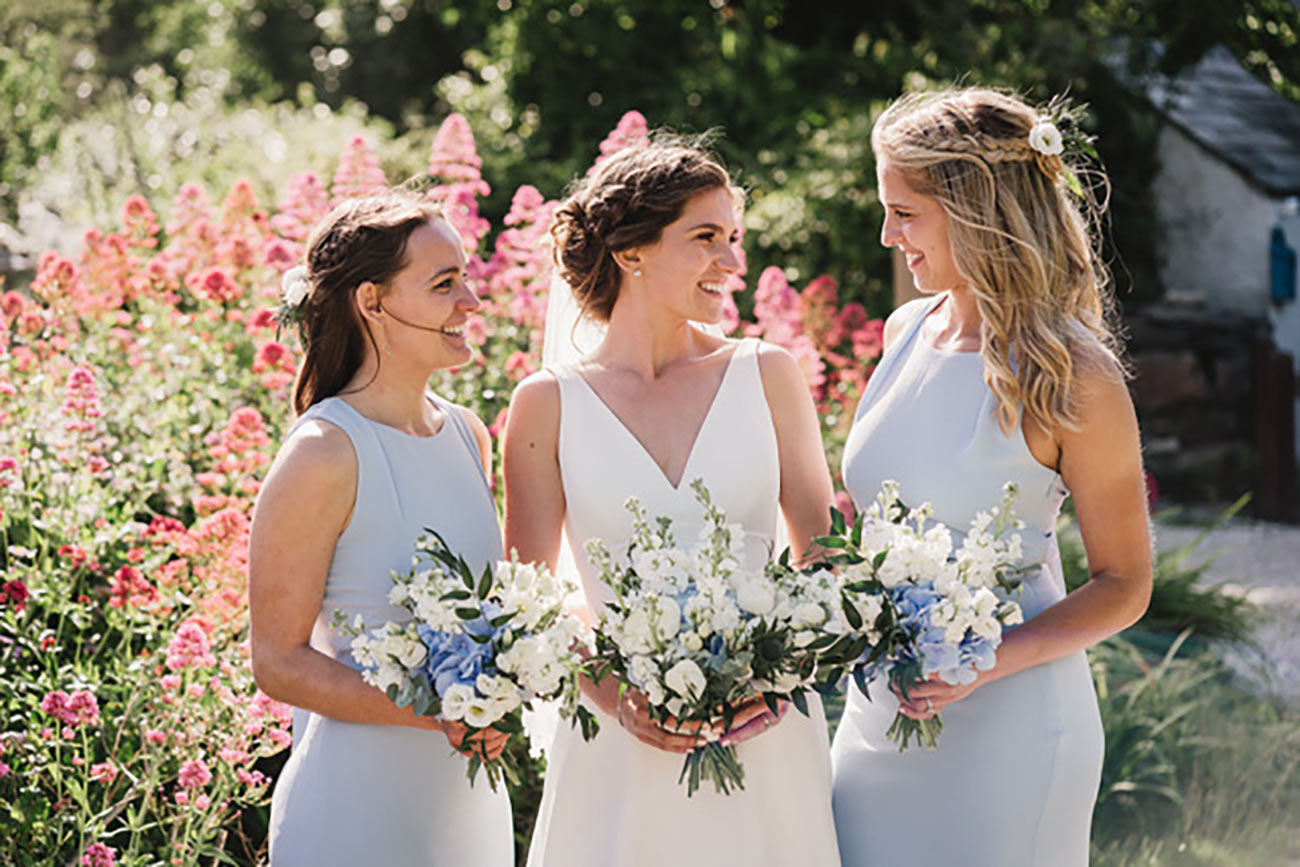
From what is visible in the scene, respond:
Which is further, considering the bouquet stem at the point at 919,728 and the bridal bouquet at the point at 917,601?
the bouquet stem at the point at 919,728

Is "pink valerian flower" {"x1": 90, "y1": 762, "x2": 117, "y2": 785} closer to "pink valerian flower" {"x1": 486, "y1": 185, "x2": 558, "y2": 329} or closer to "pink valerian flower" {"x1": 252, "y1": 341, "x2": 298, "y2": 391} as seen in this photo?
"pink valerian flower" {"x1": 252, "y1": 341, "x2": 298, "y2": 391}

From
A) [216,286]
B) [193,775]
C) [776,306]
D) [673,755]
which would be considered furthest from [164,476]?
[673,755]

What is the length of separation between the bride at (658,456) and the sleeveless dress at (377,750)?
27 centimetres

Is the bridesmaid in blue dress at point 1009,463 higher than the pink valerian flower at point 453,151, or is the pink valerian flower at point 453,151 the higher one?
the pink valerian flower at point 453,151

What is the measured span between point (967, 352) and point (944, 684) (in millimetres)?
761

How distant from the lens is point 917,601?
2.68m

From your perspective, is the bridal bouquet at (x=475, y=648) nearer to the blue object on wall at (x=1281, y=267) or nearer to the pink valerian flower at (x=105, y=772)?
the pink valerian flower at (x=105, y=772)

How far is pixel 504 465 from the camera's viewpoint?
344cm

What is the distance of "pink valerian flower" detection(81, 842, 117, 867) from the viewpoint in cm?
344

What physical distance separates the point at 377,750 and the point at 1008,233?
5.50 ft

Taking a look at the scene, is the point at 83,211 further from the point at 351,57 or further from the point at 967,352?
the point at 351,57

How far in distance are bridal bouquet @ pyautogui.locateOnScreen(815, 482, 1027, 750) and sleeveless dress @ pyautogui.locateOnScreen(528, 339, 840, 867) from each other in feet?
1.79

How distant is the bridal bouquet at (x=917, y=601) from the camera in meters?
2.65

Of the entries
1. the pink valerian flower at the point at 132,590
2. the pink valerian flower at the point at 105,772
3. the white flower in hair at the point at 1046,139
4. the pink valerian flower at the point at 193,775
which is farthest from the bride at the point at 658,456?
Result: the pink valerian flower at the point at 132,590
